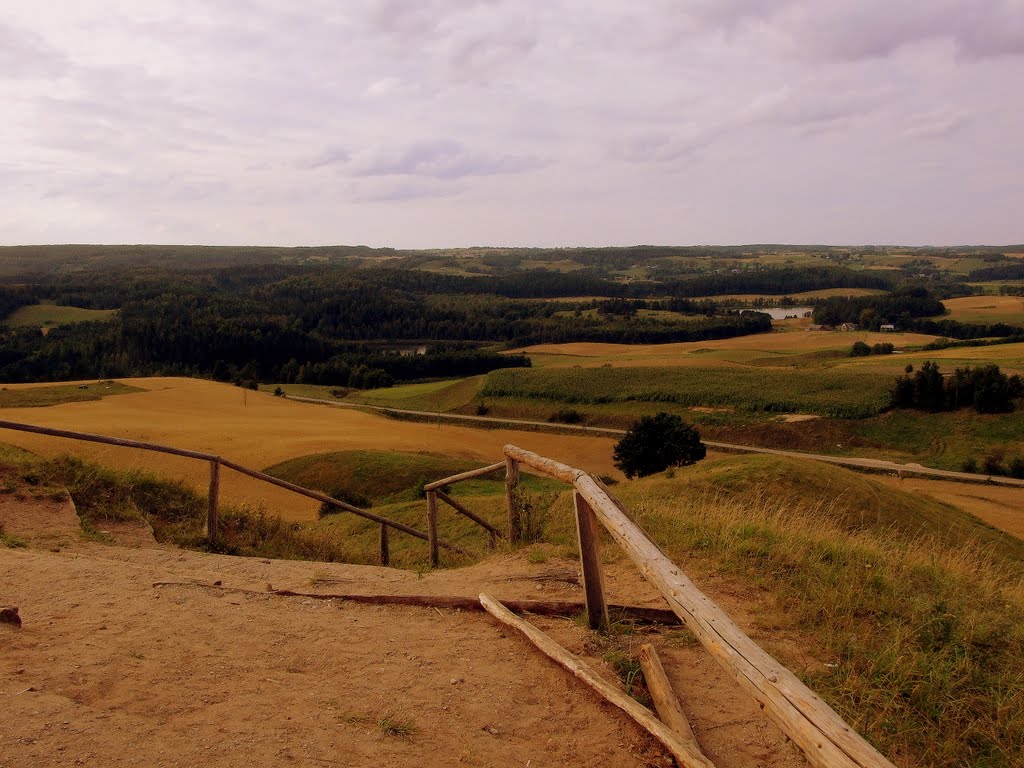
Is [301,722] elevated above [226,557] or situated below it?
above

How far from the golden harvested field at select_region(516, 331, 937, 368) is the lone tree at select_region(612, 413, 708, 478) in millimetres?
45038

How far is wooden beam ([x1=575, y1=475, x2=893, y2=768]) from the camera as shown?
2908 millimetres

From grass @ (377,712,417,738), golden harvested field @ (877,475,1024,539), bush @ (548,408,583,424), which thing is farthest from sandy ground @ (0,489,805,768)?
bush @ (548,408,583,424)

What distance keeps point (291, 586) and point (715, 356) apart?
91257mm

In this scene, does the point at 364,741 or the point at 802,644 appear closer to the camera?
the point at 364,741

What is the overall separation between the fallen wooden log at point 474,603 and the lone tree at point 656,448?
102 feet

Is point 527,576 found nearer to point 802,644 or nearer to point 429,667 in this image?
point 429,667

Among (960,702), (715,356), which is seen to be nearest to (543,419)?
(715,356)

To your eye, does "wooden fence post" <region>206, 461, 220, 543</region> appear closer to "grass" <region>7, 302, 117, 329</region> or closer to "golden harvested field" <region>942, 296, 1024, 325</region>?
"grass" <region>7, 302, 117, 329</region>

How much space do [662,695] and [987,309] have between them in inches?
6062

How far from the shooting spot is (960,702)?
454 centimetres

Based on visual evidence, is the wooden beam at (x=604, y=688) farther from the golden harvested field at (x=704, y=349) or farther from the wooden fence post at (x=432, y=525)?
the golden harvested field at (x=704, y=349)

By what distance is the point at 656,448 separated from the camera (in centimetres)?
3728

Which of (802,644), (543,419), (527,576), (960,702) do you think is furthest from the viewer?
(543,419)
